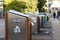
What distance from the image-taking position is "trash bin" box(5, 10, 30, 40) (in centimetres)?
814

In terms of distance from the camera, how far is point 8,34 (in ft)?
27.2

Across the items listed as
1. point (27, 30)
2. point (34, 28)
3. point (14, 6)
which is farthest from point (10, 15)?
point (14, 6)

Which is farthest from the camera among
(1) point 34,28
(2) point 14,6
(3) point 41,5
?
(3) point 41,5

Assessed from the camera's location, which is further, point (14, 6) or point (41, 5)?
point (41, 5)

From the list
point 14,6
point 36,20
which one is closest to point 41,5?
point 14,6

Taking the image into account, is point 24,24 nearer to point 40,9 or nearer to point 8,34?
point 8,34

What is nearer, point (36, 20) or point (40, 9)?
point (36, 20)

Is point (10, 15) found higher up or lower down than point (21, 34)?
higher up

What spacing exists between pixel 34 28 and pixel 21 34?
9010mm

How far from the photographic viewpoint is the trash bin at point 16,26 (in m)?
8.14

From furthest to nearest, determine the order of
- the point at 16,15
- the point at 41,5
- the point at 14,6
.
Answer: the point at 41,5
the point at 14,6
the point at 16,15

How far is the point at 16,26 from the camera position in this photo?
26.9 feet

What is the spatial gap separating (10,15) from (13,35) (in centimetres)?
63

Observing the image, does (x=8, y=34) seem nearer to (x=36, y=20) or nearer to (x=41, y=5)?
(x=36, y=20)
